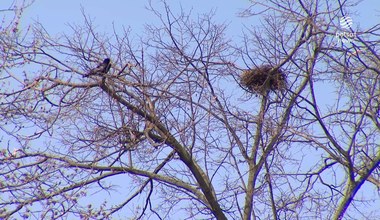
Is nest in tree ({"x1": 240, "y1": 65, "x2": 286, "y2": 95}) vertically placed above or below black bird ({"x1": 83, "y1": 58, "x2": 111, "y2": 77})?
above

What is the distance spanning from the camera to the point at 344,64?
1013 centimetres

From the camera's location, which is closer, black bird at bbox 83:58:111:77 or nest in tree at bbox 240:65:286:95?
black bird at bbox 83:58:111:77

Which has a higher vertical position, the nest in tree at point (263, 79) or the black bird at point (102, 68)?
the nest in tree at point (263, 79)

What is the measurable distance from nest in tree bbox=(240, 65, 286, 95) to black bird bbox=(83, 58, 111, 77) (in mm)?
2687

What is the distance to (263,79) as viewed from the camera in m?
12.0

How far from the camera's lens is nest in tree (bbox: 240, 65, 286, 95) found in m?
11.6

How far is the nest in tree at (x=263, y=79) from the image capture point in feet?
38.1

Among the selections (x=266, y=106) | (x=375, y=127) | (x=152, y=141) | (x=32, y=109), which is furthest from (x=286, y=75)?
(x=32, y=109)

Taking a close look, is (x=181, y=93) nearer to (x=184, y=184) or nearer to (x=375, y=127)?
(x=184, y=184)

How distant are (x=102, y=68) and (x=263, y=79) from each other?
324 cm

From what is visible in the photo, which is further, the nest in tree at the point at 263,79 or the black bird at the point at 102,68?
the nest in tree at the point at 263,79

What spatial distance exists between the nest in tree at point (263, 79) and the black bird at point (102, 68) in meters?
2.69

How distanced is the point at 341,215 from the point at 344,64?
2365 mm

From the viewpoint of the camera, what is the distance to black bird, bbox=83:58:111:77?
9.59 m
